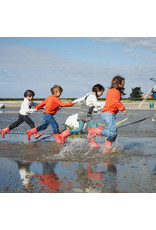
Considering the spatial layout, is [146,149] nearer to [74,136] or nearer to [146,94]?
[146,94]

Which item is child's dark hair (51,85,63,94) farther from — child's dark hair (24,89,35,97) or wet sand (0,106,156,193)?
wet sand (0,106,156,193)

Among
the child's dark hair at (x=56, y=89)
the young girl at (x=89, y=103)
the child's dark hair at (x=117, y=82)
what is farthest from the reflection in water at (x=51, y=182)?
the child's dark hair at (x=56, y=89)

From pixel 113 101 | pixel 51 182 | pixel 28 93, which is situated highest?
pixel 28 93

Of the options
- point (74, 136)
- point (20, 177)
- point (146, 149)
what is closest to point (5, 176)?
point (20, 177)

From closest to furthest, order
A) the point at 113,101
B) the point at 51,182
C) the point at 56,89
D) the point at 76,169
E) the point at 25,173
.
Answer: the point at 51,182, the point at 25,173, the point at 76,169, the point at 113,101, the point at 56,89

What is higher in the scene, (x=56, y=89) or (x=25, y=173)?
(x=56, y=89)

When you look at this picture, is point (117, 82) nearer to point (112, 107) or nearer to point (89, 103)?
point (112, 107)

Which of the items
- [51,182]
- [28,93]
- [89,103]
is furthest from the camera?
[28,93]

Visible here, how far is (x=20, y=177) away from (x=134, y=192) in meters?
1.88

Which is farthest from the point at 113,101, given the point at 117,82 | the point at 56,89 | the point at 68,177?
the point at 68,177

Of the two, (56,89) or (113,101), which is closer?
(113,101)

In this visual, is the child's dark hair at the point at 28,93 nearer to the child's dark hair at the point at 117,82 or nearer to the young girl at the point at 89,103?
the young girl at the point at 89,103

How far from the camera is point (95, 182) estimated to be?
14.4 ft

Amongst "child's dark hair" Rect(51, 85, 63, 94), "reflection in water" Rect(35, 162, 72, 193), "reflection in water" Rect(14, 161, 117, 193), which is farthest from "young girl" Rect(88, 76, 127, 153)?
"reflection in water" Rect(35, 162, 72, 193)
